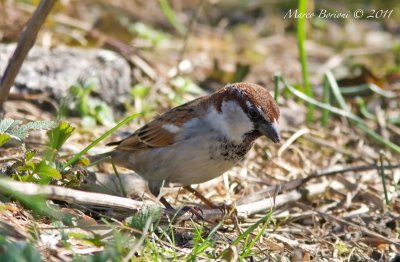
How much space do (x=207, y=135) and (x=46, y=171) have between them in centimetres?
93

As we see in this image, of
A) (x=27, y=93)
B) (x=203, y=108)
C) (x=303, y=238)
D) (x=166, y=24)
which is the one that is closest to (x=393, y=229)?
(x=303, y=238)

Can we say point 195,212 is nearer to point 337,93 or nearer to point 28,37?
point 28,37

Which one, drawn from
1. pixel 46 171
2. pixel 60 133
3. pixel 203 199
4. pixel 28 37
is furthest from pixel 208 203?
pixel 28 37

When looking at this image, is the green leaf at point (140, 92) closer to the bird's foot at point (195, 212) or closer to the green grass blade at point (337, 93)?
the green grass blade at point (337, 93)

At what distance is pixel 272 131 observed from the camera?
3.37 meters

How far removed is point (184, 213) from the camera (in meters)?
3.25

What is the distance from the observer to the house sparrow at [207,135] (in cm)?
344

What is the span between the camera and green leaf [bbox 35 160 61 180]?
9.39 ft

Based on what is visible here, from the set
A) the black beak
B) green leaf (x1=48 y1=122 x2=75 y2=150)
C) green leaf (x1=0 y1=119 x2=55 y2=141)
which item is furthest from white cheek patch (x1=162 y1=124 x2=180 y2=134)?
green leaf (x1=0 y1=119 x2=55 y2=141)

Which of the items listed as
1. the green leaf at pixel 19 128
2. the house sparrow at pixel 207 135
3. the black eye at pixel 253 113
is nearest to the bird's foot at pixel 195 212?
the house sparrow at pixel 207 135

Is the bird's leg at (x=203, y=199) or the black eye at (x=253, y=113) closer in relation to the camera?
the black eye at (x=253, y=113)

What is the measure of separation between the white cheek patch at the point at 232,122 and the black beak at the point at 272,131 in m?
0.08

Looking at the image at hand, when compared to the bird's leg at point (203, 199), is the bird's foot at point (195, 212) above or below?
above

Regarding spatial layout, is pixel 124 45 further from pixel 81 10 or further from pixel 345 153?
pixel 345 153
